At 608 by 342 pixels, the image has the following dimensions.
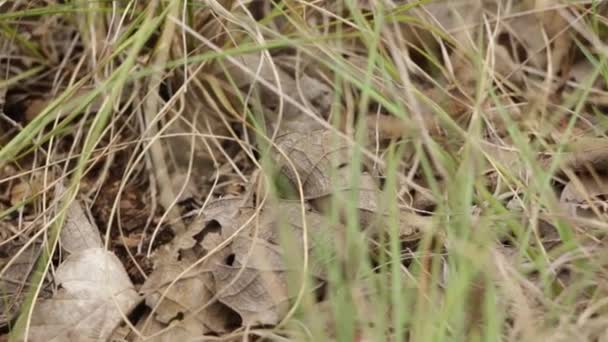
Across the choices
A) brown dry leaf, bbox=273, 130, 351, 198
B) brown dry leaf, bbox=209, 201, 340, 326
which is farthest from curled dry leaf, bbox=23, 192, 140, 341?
brown dry leaf, bbox=273, 130, 351, 198

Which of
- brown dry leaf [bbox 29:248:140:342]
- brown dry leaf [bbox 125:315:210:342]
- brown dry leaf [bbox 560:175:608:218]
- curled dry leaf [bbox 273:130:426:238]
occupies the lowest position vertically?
brown dry leaf [bbox 125:315:210:342]

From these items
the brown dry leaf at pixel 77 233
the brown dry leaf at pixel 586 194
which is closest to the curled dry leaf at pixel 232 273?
the brown dry leaf at pixel 77 233

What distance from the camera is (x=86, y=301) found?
4.82 ft

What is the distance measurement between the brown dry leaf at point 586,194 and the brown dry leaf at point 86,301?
2.41ft

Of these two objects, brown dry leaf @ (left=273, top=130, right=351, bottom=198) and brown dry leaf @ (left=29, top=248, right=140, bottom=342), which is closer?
brown dry leaf @ (left=29, top=248, right=140, bottom=342)

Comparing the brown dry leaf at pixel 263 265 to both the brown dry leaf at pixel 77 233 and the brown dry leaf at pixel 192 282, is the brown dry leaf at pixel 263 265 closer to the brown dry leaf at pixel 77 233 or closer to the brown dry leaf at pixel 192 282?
the brown dry leaf at pixel 192 282

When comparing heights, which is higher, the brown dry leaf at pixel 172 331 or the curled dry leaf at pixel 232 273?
the curled dry leaf at pixel 232 273

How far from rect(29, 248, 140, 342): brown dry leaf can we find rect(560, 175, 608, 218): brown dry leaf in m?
0.73

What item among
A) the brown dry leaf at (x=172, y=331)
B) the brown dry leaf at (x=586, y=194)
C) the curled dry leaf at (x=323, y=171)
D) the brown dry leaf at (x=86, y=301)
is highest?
the curled dry leaf at (x=323, y=171)

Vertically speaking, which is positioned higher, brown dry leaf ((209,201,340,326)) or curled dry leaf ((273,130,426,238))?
curled dry leaf ((273,130,426,238))

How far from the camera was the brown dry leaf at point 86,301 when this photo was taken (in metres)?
1.43

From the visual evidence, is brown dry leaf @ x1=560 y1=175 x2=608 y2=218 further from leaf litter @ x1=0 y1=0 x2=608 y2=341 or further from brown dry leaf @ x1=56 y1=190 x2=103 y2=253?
brown dry leaf @ x1=56 y1=190 x2=103 y2=253

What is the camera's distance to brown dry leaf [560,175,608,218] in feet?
4.88

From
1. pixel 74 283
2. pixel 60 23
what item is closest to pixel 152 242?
pixel 74 283
